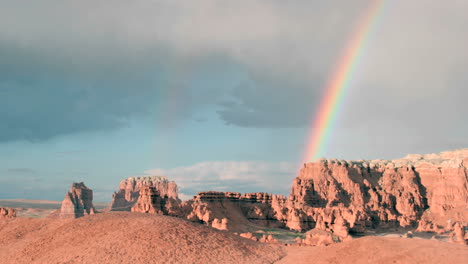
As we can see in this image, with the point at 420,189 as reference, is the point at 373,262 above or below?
below

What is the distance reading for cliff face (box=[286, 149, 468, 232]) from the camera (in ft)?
431

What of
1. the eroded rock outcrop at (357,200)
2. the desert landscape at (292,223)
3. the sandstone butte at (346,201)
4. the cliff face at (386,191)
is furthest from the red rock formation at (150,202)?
the cliff face at (386,191)

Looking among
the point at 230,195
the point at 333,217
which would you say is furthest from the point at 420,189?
the point at 230,195

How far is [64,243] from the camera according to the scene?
4153 centimetres

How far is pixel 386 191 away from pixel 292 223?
52.9m

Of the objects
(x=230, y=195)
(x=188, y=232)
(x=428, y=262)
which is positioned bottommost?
(x=428, y=262)

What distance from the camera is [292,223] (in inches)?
4798

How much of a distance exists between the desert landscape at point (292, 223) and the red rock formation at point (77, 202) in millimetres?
406

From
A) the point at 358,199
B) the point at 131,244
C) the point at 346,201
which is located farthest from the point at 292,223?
the point at 131,244

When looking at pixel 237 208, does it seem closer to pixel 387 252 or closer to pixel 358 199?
pixel 358 199

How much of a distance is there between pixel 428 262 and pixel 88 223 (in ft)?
109

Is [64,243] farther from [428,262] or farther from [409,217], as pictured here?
[409,217]

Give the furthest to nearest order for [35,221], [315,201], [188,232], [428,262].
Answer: [315,201]
[35,221]
[188,232]
[428,262]

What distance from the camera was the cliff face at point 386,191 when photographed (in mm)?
131250
